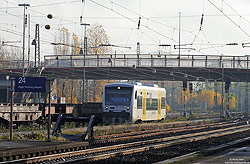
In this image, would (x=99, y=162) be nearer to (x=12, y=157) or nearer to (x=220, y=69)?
(x=12, y=157)

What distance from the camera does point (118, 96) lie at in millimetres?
32969

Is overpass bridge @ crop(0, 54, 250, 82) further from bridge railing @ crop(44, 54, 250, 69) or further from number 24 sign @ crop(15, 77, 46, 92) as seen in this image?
number 24 sign @ crop(15, 77, 46, 92)

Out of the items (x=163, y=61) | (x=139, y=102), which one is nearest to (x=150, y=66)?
(x=163, y=61)

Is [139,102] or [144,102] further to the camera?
[144,102]

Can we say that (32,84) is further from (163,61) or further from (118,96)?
(163,61)

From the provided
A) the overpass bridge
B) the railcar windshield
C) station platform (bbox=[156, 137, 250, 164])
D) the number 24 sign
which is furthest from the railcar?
the overpass bridge

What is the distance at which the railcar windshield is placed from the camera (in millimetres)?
32625

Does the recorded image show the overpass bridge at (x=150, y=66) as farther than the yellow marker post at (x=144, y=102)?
Yes

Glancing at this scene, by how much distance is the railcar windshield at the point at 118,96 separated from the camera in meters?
32.6

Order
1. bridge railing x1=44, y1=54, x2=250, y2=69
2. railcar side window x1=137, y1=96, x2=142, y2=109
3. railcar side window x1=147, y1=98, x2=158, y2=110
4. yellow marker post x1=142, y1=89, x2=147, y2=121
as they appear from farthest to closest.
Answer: bridge railing x1=44, y1=54, x2=250, y2=69
railcar side window x1=147, y1=98, x2=158, y2=110
yellow marker post x1=142, y1=89, x2=147, y2=121
railcar side window x1=137, y1=96, x2=142, y2=109

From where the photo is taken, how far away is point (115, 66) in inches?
2324

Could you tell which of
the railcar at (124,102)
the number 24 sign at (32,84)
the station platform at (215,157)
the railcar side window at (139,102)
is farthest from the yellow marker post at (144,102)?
the station platform at (215,157)

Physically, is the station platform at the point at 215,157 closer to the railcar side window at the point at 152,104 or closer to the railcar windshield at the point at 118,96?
the railcar windshield at the point at 118,96

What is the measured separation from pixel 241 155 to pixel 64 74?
50770 mm
